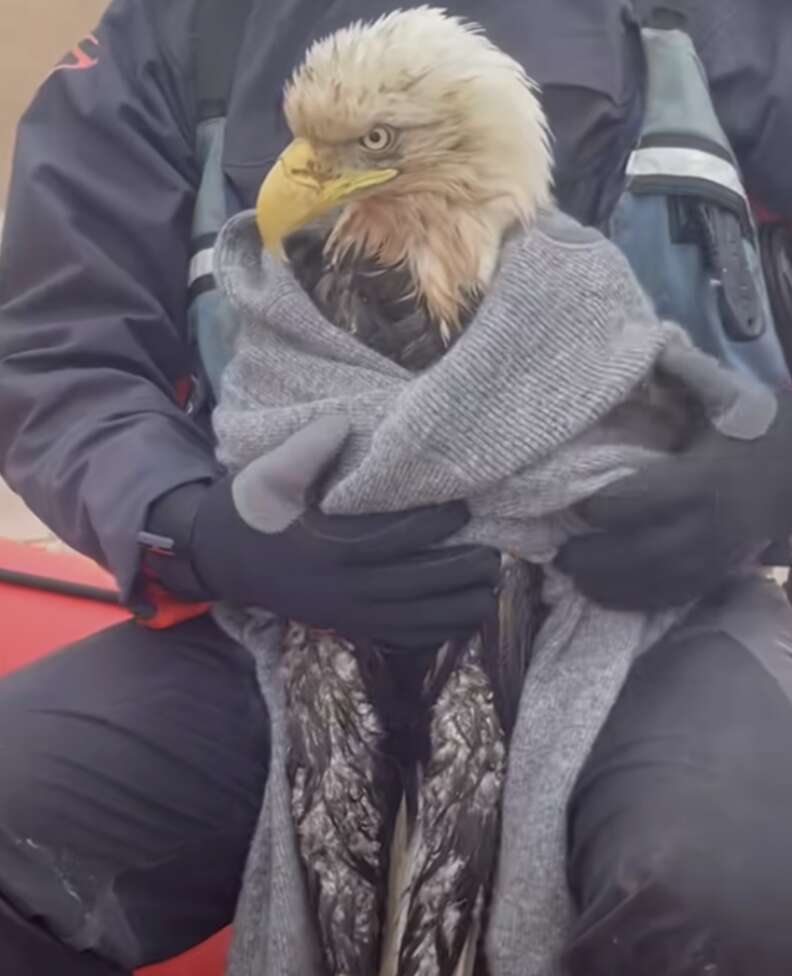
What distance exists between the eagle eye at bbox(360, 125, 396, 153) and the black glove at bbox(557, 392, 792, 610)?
191 mm

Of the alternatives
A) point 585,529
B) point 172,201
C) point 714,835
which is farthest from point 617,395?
point 172,201

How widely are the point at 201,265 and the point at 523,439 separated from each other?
0.89 feet

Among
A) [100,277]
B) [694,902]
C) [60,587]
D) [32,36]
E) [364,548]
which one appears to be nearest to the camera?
[694,902]

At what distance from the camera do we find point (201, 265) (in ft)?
3.01

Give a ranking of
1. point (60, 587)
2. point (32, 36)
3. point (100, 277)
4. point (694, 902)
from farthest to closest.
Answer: point (32, 36)
point (60, 587)
point (100, 277)
point (694, 902)

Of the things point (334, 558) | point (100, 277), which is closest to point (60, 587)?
point (100, 277)

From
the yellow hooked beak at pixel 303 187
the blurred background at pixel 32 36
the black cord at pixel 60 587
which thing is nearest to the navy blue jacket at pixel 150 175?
the yellow hooked beak at pixel 303 187

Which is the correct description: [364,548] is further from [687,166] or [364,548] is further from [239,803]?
[687,166]

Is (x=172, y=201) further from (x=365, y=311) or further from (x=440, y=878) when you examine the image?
(x=440, y=878)

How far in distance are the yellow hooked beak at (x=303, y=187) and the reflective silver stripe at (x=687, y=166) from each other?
0.17m

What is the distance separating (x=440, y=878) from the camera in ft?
2.52

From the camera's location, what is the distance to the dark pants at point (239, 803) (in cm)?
67

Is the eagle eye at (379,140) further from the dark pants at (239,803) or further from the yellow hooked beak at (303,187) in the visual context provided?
the dark pants at (239,803)

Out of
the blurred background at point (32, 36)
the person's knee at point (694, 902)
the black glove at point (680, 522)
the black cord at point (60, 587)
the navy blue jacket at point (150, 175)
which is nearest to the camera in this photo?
the person's knee at point (694, 902)
